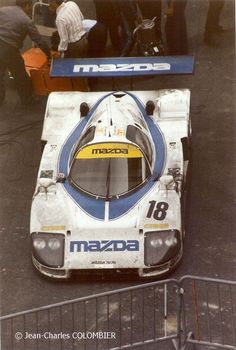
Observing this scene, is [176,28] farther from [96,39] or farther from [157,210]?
[157,210]

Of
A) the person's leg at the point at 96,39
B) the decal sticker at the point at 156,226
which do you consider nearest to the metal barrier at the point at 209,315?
the decal sticker at the point at 156,226

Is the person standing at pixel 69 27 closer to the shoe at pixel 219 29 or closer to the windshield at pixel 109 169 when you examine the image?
the shoe at pixel 219 29

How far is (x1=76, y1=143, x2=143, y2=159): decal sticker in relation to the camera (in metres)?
9.41

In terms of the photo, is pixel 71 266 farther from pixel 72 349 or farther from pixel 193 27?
pixel 193 27

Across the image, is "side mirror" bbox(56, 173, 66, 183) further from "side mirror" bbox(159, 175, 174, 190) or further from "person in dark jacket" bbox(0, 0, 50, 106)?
"person in dark jacket" bbox(0, 0, 50, 106)

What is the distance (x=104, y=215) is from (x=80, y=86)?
3.68 meters

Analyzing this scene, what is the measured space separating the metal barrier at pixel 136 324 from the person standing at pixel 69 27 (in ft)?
14.8

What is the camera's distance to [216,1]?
13.2 m

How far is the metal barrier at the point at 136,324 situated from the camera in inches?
316

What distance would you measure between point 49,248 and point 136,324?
124cm

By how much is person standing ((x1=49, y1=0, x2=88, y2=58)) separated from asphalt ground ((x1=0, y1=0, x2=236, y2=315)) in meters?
0.76

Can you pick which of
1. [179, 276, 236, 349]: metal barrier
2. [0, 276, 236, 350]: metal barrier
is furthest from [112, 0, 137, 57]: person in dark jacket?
[0, 276, 236, 350]: metal barrier

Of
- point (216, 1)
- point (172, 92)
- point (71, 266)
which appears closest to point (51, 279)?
point (71, 266)

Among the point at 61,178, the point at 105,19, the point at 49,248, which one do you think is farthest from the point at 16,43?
the point at 49,248
